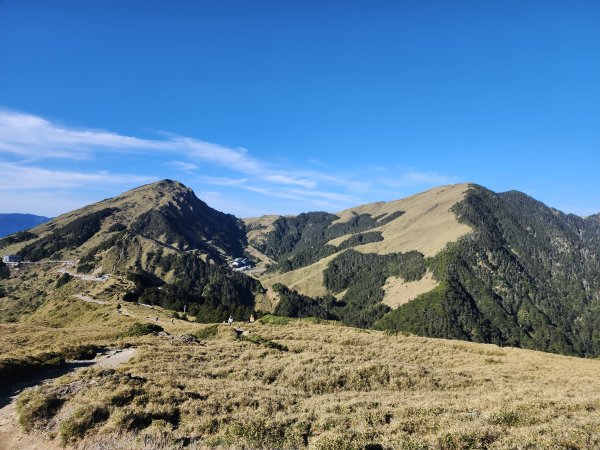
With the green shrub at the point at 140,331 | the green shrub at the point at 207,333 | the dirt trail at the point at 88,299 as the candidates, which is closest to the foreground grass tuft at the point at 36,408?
the green shrub at the point at 140,331

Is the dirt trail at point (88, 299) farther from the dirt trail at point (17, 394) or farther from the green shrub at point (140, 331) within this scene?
the dirt trail at point (17, 394)

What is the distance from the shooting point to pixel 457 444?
15.1 meters

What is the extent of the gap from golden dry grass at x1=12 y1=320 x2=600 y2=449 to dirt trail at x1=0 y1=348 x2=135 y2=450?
85 centimetres

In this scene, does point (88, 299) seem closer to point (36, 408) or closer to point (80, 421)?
point (36, 408)

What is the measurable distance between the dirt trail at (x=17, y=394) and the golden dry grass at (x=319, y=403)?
33.3 inches

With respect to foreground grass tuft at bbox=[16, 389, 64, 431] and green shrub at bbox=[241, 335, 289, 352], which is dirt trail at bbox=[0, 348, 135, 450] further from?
green shrub at bbox=[241, 335, 289, 352]

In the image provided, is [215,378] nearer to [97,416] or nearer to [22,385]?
[97,416]

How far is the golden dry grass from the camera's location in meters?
15.5

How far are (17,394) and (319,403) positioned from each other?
750 inches

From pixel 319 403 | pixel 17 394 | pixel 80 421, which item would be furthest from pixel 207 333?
pixel 80 421

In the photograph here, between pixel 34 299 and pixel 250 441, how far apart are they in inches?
7839

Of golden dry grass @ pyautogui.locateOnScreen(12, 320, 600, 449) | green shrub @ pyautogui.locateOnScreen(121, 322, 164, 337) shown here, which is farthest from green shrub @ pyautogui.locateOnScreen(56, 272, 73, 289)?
golden dry grass @ pyautogui.locateOnScreen(12, 320, 600, 449)

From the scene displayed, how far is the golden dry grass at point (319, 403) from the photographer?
50.8 feet

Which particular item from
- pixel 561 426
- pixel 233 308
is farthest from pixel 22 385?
pixel 233 308
